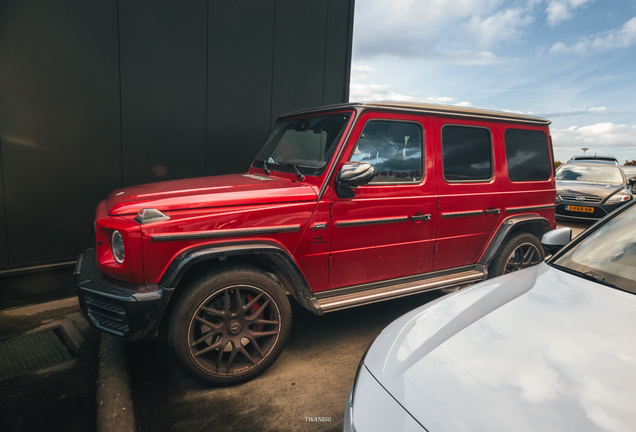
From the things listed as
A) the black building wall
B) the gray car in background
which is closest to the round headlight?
the black building wall

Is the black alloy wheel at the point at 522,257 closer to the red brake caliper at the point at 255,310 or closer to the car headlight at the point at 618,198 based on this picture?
the red brake caliper at the point at 255,310

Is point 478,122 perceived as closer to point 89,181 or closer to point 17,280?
point 89,181

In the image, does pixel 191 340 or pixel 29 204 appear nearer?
pixel 191 340

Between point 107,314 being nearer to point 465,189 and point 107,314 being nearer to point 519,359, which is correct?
point 519,359

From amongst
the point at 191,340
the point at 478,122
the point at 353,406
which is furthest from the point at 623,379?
the point at 478,122

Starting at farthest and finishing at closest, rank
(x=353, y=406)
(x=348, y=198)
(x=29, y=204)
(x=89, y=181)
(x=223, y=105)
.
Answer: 1. (x=223, y=105)
2. (x=89, y=181)
3. (x=29, y=204)
4. (x=348, y=198)
5. (x=353, y=406)

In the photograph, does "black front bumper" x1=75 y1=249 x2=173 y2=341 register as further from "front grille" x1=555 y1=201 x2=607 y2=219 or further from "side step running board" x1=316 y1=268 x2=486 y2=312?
"front grille" x1=555 y1=201 x2=607 y2=219

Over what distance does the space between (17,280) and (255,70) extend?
4.04 metres

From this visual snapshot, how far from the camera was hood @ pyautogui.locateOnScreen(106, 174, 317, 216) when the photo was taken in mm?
2539

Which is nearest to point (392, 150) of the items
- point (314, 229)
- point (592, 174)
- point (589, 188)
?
point (314, 229)

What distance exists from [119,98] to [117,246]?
2.95m

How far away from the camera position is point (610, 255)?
6.65 feet

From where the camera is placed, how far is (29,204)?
4270 millimetres

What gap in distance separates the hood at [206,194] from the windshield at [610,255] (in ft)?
5.59
